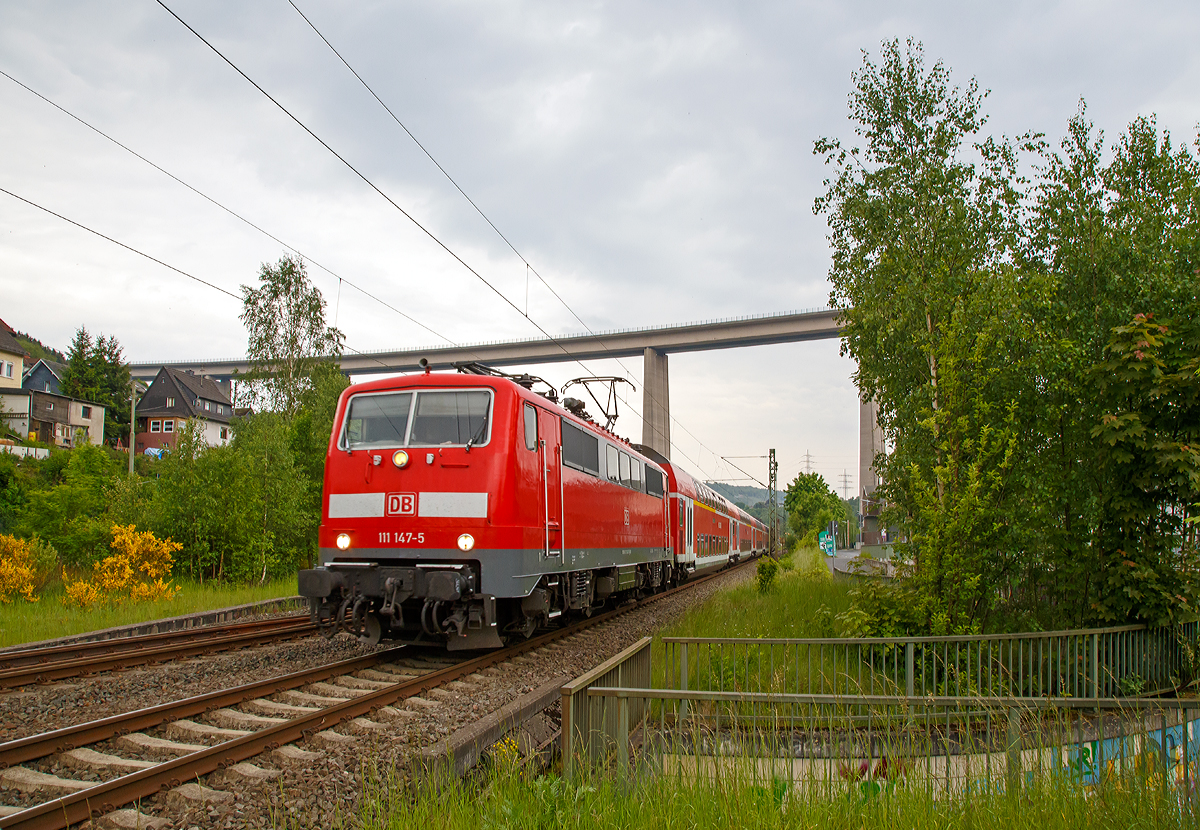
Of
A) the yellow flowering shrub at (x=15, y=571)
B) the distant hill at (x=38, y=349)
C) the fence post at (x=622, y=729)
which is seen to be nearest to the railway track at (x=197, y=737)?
the fence post at (x=622, y=729)

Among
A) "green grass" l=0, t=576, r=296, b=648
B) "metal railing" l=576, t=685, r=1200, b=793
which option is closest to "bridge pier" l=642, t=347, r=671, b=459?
"green grass" l=0, t=576, r=296, b=648

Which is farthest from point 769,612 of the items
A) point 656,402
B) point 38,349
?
point 38,349

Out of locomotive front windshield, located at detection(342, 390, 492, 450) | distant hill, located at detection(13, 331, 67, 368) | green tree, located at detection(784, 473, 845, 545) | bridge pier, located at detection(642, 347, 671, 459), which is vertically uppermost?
distant hill, located at detection(13, 331, 67, 368)

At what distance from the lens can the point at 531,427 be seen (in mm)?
9883

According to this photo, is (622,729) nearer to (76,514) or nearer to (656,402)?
(76,514)

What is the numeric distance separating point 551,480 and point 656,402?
4756 centimetres

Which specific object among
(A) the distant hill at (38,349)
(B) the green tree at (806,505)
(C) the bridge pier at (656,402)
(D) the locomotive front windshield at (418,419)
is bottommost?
(B) the green tree at (806,505)

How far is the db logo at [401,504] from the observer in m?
9.12

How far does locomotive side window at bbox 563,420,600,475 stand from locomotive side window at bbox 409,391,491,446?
196cm

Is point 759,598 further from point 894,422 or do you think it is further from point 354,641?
point 354,641

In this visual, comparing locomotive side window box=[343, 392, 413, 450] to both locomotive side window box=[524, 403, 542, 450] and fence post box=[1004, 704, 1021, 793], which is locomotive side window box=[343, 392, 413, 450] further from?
fence post box=[1004, 704, 1021, 793]

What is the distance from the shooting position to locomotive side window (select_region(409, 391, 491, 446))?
9.33 metres

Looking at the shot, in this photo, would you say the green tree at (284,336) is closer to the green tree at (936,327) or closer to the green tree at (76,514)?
the green tree at (76,514)

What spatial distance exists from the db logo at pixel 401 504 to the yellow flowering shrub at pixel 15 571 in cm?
977
